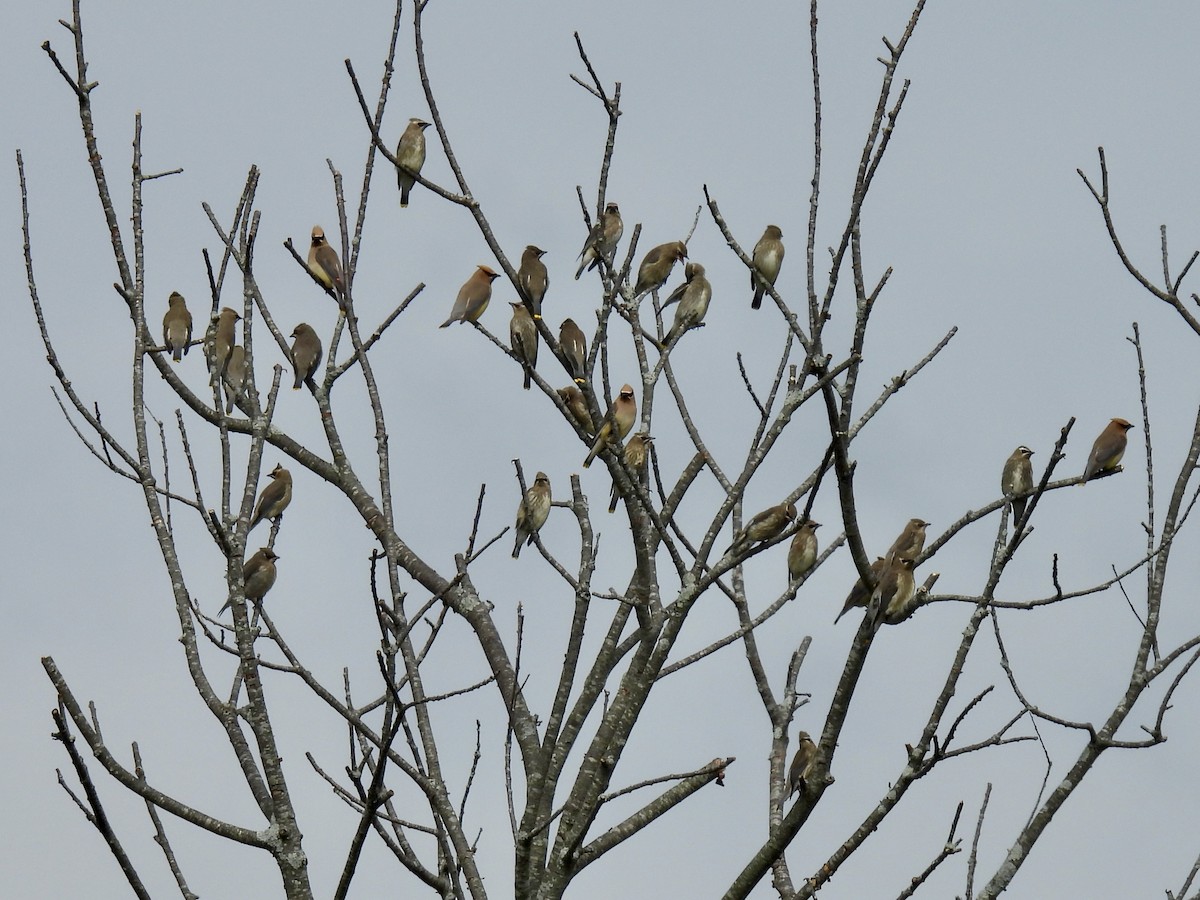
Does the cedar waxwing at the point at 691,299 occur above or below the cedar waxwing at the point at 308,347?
below

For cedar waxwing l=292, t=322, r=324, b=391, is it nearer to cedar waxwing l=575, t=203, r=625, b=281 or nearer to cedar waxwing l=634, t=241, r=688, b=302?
cedar waxwing l=575, t=203, r=625, b=281

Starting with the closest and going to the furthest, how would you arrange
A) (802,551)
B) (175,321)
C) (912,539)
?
(912,539) < (802,551) < (175,321)

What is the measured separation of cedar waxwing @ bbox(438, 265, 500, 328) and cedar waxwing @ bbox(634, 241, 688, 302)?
3.74 ft

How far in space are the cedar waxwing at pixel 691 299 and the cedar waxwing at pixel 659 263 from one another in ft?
0.65

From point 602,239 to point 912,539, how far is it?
12.9 ft

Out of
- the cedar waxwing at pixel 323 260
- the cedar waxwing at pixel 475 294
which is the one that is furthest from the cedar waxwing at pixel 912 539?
the cedar waxwing at pixel 323 260

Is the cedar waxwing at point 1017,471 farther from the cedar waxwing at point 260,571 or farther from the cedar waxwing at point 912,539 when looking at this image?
the cedar waxwing at point 260,571

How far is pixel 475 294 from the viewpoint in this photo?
34.2 feet

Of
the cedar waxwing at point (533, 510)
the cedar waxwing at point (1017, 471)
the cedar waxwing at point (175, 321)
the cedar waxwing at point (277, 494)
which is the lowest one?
the cedar waxwing at point (1017, 471)

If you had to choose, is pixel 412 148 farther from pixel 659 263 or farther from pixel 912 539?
pixel 912 539

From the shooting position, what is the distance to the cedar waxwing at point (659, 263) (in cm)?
1009

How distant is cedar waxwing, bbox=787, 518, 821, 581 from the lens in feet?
30.0

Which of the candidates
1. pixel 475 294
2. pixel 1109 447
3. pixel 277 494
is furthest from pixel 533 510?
pixel 1109 447

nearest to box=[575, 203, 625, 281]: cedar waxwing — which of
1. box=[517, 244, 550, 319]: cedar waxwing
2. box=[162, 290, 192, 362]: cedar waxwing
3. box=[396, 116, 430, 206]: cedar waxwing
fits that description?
box=[517, 244, 550, 319]: cedar waxwing
